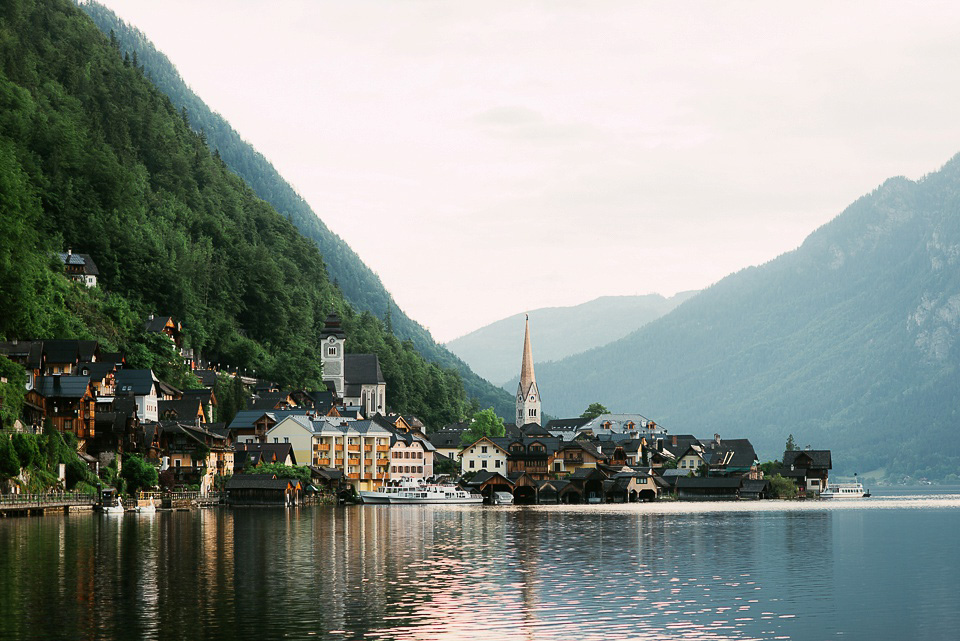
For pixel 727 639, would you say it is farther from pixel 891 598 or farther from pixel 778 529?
pixel 778 529

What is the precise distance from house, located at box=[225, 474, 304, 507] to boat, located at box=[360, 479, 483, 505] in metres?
21.9

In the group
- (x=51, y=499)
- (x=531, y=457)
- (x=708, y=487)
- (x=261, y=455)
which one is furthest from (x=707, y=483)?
(x=51, y=499)

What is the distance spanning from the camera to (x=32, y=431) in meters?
106

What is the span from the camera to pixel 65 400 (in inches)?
4719

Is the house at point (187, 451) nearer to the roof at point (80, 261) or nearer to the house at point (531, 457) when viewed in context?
the roof at point (80, 261)

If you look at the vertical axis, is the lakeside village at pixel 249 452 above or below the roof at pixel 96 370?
below

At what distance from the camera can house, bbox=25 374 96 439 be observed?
11925 cm

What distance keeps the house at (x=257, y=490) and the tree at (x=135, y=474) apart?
52.2 ft

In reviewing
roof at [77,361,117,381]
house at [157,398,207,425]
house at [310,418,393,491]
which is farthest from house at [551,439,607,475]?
roof at [77,361,117,381]

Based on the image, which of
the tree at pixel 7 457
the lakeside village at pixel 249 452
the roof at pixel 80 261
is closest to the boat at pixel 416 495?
the lakeside village at pixel 249 452

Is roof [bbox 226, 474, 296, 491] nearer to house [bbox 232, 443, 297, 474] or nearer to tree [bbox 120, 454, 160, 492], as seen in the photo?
house [bbox 232, 443, 297, 474]

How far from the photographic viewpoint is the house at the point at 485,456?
186m

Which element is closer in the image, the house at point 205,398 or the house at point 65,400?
the house at point 65,400

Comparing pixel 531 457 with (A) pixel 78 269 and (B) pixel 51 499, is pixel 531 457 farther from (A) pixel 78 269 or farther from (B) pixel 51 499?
(B) pixel 51 499
